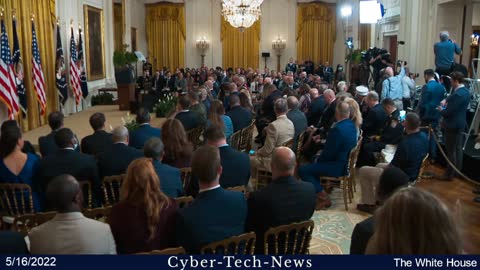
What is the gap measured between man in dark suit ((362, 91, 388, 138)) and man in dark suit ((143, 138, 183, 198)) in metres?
4.12

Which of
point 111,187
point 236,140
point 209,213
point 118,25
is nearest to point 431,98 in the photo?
point 236,140

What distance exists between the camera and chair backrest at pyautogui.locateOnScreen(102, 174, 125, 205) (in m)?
4.00

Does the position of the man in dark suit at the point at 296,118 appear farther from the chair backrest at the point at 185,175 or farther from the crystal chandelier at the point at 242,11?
the crystal chandelier at the point at 242,11

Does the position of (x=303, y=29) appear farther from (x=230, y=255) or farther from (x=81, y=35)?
(x=230, y=255)

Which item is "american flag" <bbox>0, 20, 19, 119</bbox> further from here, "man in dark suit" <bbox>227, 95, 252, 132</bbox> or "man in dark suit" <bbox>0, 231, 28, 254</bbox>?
"man in dark suit" <bbox>0, 231, 28, 254</bbox>

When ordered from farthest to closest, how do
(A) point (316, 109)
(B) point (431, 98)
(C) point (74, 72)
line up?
1. (C) point (74, 72)
2. (A) point (316, 109)
3. (B) point (431, 98)

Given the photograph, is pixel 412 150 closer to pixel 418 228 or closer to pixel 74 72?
pixel 418 228

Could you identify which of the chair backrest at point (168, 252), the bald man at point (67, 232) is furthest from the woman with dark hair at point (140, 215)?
the chair backrest at point (168, 252)

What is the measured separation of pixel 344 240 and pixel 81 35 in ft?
35.5

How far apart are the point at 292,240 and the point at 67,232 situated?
4.74 feet

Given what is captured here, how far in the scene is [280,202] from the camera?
3.26m

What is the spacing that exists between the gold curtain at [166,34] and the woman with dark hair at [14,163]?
1812cm

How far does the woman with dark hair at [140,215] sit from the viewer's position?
2.90m

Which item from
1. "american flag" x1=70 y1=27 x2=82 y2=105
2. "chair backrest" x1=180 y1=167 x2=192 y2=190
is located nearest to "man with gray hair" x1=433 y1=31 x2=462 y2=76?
"chair backrest" x1=180 y1=167 x2=192 y2=190
